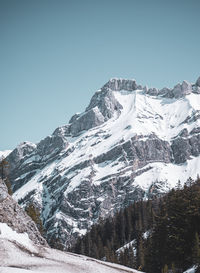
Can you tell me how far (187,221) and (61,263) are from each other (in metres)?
24.7

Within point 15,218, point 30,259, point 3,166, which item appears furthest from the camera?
point 3,166

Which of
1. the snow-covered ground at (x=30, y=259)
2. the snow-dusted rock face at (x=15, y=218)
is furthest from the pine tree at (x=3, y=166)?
the snow-covered ground at (x=30, y=259)

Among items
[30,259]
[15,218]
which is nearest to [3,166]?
[15,218]

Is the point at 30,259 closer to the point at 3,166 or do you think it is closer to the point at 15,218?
the point at 15,218

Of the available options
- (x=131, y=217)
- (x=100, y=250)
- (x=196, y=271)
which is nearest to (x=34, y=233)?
(x=196, y=271)

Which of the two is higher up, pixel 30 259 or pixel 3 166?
pixel 3 166

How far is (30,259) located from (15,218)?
9800 mm

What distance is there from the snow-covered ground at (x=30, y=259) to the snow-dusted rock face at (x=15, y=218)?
102cm

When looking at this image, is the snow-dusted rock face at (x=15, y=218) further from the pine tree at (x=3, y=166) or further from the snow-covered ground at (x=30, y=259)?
the pine tree at (x=3, y=166)

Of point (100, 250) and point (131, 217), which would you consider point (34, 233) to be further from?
point (131, 217)

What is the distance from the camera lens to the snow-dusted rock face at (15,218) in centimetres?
3591

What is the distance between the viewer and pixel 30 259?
29.0m

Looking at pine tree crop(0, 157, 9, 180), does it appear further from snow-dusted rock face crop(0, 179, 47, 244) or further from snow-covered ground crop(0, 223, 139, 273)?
snow-covered ground crop(0, 223, 139, 273)

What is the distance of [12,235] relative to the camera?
33.8m
